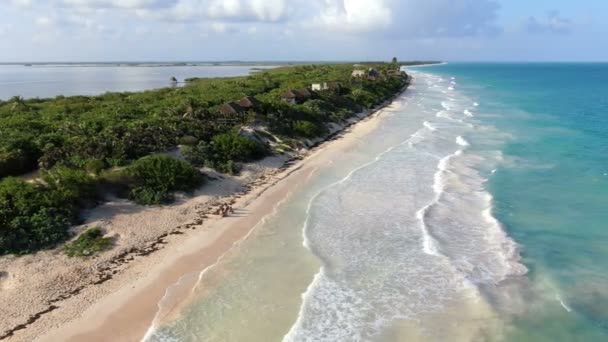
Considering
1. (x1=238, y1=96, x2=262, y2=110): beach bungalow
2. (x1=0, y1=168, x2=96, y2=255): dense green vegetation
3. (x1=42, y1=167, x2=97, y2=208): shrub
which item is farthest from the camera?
(x1=238, y1=96, x2=262, y2=110): beach bungalow

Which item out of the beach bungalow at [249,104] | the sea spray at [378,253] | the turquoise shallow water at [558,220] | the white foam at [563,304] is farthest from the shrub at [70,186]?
the white foam at [563,304]

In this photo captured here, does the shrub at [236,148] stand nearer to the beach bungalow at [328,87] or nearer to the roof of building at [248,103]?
the roof of building at [248,103]

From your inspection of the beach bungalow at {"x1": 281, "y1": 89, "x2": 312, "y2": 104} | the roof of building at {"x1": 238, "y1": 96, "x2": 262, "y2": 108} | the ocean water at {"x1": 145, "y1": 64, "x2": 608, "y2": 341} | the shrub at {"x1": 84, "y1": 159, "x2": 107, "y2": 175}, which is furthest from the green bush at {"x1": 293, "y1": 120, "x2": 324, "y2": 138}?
the shrub at {"x1": 84, "y1": 159, "x2": 107, "y2": 175}

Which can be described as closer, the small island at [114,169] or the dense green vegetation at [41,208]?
the small island at [114,169]

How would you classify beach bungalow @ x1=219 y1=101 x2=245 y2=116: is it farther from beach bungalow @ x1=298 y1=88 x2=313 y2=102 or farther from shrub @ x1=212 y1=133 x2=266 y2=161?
beach bungalow @ x1=298 y1=88 x2=313 y2=102

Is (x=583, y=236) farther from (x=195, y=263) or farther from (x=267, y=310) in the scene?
(x=195, y=263)

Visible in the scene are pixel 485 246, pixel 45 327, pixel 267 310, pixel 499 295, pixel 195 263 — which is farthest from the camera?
pixel 485 246

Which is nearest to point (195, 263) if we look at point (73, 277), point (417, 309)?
point (73, 277)
